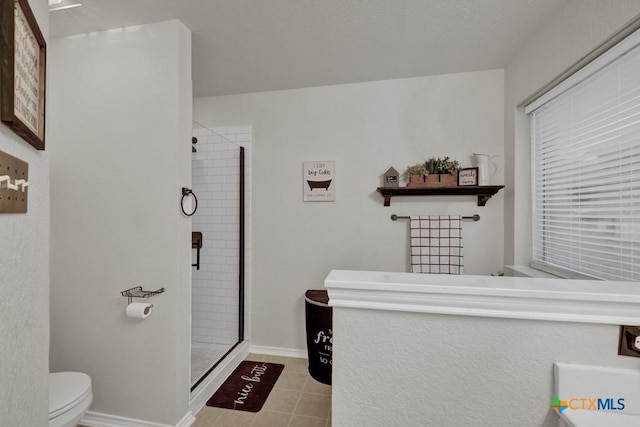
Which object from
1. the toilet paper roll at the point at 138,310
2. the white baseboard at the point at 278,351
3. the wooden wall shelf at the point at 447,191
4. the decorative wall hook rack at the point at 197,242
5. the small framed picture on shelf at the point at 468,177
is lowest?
the white baseboard at the point at 278,351

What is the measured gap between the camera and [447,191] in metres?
2.39

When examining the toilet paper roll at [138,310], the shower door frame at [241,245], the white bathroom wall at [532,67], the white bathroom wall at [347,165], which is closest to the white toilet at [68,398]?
the toilet paper roll at [138,310]

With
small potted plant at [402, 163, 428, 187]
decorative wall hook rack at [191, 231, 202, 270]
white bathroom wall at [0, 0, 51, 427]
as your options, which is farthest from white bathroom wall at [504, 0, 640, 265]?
decorative wall hook rack at [191, 231, 202, 270]

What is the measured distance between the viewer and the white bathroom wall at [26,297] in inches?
28.3

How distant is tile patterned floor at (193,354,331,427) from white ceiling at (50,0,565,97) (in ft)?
8.07

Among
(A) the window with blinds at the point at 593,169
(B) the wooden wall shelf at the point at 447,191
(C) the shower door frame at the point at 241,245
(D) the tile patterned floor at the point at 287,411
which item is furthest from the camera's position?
(C) the shower door frame at the point at 241,245

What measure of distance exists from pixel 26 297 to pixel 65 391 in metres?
1.02

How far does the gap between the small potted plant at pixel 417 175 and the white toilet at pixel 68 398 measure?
7.92 feet

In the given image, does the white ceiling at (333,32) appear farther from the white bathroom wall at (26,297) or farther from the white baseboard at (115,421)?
the white baseboard at (115,421)

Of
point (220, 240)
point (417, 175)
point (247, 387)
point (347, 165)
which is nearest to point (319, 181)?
point (347, 165)

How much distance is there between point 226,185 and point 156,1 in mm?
1441

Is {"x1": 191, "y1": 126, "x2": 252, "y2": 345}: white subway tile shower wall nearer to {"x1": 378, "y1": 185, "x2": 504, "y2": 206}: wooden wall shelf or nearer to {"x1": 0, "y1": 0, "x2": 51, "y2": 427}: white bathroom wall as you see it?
{"x1": 378, "y1": 185, "x2": 504, "y2": 206}: wooden wall shelf

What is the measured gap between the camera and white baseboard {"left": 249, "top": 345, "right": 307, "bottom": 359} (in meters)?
2.74

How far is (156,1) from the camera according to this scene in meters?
1.62
